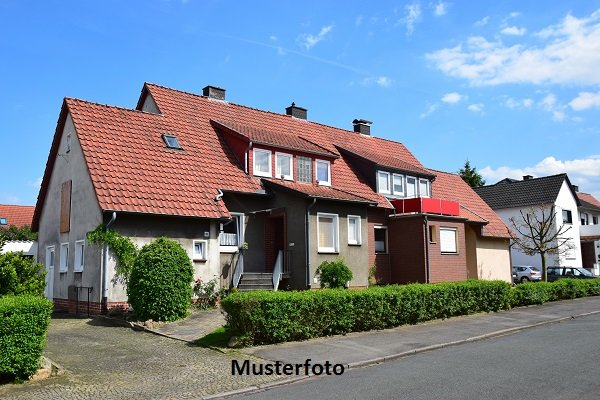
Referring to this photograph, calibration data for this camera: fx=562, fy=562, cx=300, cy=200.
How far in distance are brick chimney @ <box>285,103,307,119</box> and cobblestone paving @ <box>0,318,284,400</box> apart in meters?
18.6

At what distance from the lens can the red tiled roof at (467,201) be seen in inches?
1280

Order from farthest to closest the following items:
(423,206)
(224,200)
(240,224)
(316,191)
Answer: (423,206) → (316,191) → (240,224) → (224,200)

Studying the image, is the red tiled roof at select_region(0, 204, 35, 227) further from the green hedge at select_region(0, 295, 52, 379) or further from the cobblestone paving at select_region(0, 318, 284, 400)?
the green hedge at select_region(0, 295, 52, 379)

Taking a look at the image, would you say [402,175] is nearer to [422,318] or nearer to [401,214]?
[401,214]

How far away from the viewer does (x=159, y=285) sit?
51.1ft

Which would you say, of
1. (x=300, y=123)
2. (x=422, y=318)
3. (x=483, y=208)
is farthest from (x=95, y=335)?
(x=483, y=208)

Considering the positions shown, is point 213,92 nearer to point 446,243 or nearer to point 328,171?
point 328,171

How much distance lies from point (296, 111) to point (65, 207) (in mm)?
14271

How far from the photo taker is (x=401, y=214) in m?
26.3

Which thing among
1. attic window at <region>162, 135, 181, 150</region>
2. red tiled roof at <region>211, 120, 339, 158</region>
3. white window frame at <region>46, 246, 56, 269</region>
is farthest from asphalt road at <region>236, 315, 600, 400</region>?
white window frame at <region>46, 246, 56, 269</region>

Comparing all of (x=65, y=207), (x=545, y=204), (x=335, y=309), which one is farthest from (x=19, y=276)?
(x=545, y=204)

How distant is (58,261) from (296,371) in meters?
14.1

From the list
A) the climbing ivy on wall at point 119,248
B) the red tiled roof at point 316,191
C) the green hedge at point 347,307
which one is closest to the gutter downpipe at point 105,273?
the climbing ivy on wall at point 119,248

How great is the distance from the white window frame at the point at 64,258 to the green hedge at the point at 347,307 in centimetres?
1006
